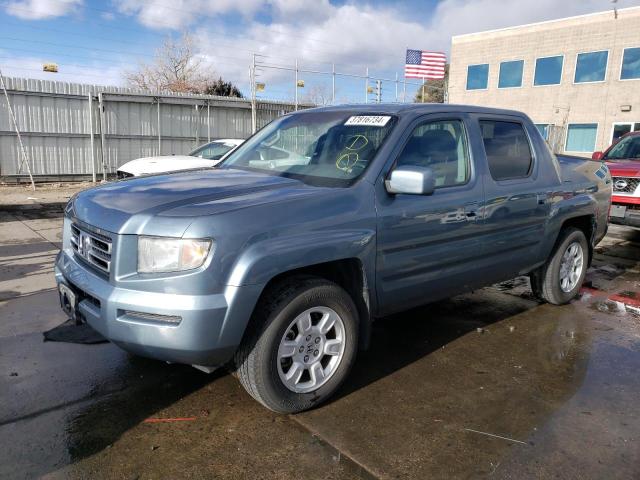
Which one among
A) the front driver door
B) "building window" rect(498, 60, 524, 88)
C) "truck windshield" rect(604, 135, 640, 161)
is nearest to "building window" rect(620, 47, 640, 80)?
"building window" rect(498, 60, 524, 88)

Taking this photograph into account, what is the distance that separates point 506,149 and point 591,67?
25.0m

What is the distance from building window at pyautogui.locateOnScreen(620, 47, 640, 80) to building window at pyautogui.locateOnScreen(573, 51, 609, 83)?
0.76 metres

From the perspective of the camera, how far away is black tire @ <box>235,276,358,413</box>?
9.38ft

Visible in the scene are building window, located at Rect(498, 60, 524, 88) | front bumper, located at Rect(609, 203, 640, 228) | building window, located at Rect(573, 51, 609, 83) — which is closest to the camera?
front bumper, located at Rect(609, 203, 640, 228)

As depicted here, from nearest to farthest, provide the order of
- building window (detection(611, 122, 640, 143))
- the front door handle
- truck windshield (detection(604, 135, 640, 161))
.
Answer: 1. the front door handle
2. truck windshield (detection(604, 135, 640, 161))
3. building window (detection(611, 122, 640, 143))

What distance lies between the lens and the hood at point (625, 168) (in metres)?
7.86

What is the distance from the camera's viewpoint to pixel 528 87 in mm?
27531

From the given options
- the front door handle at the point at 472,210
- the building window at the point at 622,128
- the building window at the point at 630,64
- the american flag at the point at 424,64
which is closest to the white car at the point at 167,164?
the front door handle at the point at 472,210

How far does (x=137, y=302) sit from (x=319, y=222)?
1.08 metres

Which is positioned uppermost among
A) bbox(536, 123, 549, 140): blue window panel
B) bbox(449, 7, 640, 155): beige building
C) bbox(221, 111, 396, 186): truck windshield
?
bbox(449, 7, 640, 155): beige building

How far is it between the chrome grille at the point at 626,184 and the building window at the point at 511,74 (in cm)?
2199

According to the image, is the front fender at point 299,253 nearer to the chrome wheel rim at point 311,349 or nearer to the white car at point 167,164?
the chrome wheel rim at point 311,349

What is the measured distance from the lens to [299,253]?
287cm

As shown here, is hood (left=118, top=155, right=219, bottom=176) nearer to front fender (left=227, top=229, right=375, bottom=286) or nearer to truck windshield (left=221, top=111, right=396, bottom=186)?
truck windshield (left=221, top=111, right=396, bottom=186)
